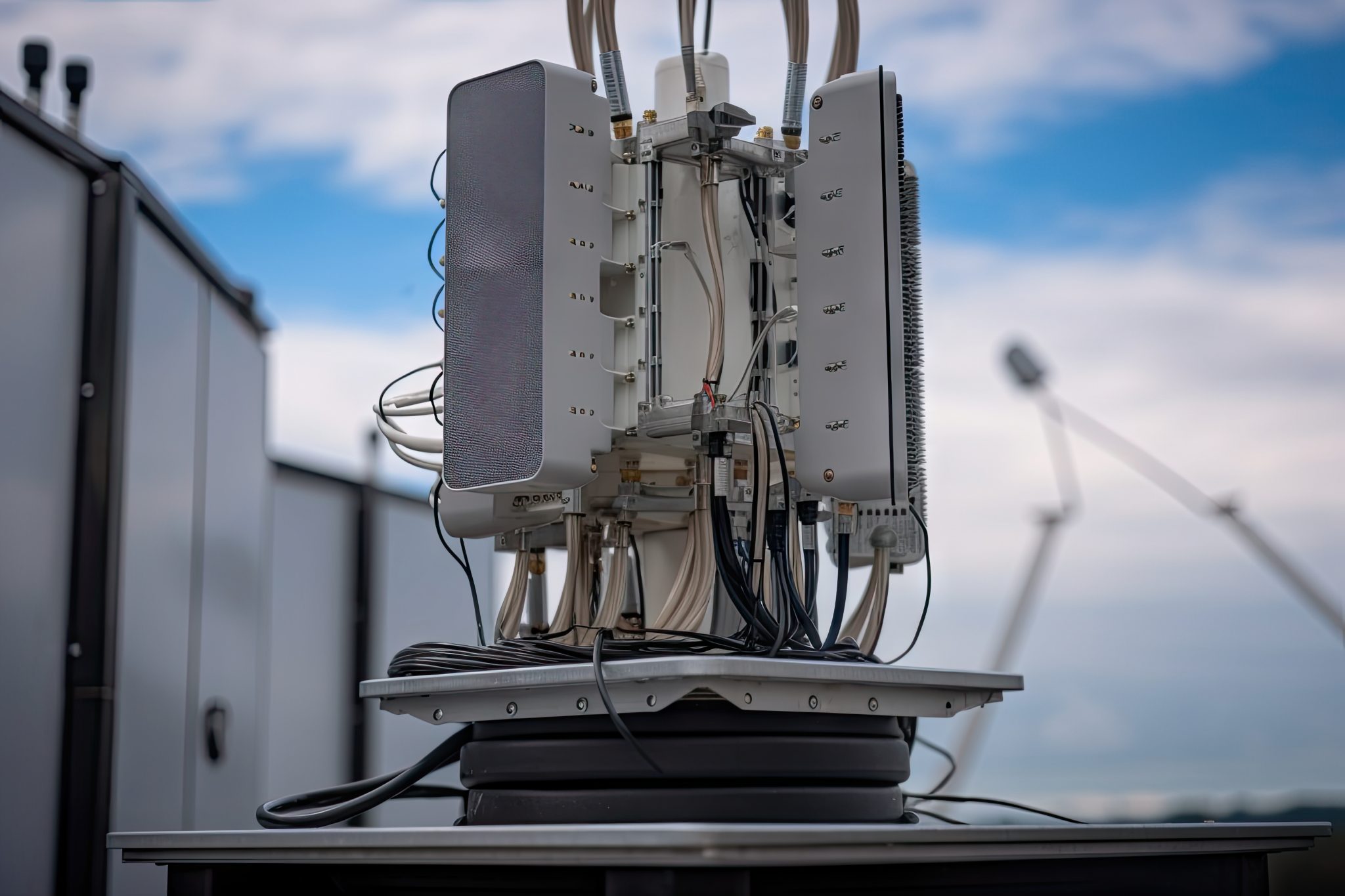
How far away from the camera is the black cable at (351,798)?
1603mm

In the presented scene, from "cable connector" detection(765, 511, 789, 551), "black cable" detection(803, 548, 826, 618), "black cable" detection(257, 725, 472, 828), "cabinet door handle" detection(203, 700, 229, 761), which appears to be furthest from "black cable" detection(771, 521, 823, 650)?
"cabinet door handle" detection(203, 700, 229, 761)

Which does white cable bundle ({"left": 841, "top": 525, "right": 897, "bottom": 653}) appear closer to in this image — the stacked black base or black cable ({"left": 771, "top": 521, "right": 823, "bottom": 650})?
black cable ({"left": 771, "top": 521, "right": 823, "bottom": 650})

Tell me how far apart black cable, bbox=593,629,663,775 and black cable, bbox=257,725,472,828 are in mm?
340

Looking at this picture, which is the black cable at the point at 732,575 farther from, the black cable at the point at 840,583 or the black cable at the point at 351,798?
the black cable at the point at 351,798

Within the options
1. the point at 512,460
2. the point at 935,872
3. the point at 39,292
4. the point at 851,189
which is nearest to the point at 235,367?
the point at 39,292

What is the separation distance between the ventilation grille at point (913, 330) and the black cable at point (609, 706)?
55cm

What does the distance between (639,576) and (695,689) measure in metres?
0.58

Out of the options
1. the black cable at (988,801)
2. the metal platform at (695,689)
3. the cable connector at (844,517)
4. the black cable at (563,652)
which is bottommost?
the black cable at (988,801)

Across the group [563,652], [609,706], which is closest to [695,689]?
[609,706]

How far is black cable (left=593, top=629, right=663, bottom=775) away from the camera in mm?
1322

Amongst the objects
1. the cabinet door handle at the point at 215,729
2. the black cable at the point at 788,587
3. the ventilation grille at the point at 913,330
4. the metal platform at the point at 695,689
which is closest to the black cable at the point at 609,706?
the metal platform at the point at 695,689

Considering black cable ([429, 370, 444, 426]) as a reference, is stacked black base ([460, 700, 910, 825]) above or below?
below

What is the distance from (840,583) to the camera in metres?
1.76

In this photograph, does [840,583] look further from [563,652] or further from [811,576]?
[563,652]
